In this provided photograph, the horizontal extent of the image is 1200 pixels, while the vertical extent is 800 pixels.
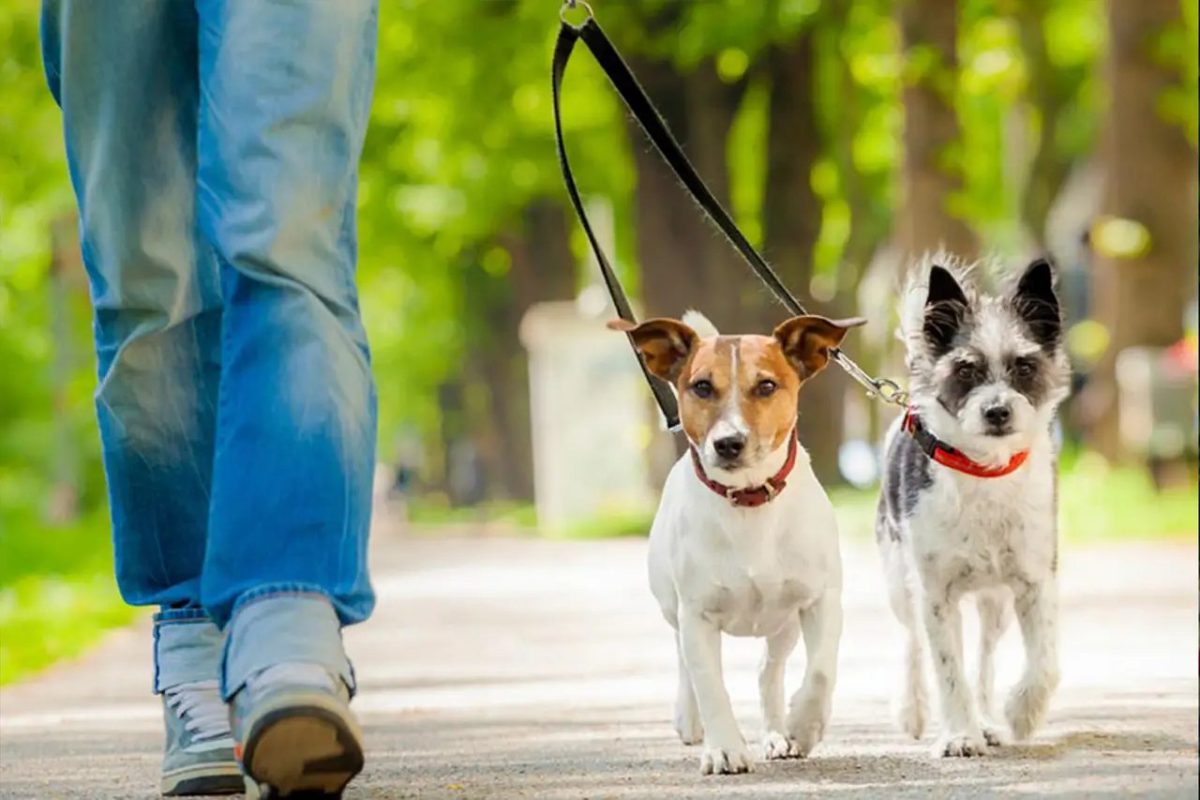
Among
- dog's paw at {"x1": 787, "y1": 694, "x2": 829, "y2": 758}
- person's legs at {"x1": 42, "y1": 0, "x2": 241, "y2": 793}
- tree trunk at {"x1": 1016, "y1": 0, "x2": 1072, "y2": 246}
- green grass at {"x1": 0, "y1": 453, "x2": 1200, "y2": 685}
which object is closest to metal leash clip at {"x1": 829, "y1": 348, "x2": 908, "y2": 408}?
dog's paw at {"x1": 787, "y1": 694, "x2": 829, "y2": 758}

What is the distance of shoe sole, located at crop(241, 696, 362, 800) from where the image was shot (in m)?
4.19

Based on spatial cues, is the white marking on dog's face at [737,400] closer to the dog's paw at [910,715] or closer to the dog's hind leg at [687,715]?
the dog's hind leg at [687,715]

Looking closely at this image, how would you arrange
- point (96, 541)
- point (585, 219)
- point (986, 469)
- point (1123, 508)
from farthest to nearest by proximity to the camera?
1. point (96, 541)
2. point (1123, 508)
3. point (986, 469)
4. point (585, 219)

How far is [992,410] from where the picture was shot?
6.27 metres

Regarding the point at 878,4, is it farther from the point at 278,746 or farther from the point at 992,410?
the point at 278,746

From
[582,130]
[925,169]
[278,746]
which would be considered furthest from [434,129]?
[278,746]

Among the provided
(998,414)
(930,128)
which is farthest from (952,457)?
(930,128)

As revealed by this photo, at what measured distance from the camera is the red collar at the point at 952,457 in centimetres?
637

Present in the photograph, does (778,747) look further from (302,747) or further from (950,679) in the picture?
(302,747)

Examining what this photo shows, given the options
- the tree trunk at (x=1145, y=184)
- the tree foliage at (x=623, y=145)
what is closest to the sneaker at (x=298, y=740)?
the tree foliage at (x=623, y=145)

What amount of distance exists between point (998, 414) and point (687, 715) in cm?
109

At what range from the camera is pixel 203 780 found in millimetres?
5238

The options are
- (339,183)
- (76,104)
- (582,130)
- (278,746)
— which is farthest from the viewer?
(582,130)

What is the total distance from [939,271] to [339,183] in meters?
2.19
